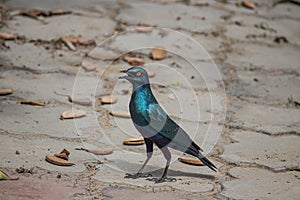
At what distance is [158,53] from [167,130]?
2.28m

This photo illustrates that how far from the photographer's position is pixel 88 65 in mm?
5750

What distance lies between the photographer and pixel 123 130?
4641mm

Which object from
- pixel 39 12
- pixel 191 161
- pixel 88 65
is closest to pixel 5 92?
pixel 88 65

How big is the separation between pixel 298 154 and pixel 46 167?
1.61 metres

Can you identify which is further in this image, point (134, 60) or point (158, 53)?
point (158, 53)

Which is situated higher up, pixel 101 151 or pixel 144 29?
pixel 144 29

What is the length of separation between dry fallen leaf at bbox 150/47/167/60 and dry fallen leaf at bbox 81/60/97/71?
0.55 meters

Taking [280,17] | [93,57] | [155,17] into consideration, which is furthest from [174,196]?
[280,17]

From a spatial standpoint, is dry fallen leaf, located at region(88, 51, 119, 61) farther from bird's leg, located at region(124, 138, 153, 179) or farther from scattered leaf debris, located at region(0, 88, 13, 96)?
bird's leg, located at region(124, 138, 153, 179)

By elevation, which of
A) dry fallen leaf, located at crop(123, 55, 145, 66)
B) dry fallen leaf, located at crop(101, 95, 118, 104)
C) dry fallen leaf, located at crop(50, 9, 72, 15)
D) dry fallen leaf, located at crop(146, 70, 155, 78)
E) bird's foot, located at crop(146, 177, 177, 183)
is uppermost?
dry fallen leaf, located at crop(50, 9, 72, 15)

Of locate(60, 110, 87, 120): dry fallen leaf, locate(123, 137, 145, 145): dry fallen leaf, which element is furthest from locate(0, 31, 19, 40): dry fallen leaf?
locate(123, 137, 145, 145): dry fallen leaf

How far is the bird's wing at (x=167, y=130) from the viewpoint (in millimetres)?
3834

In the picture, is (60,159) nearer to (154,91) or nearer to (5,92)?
(5,92)

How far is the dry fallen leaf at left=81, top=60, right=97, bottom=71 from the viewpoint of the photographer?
224 inches
